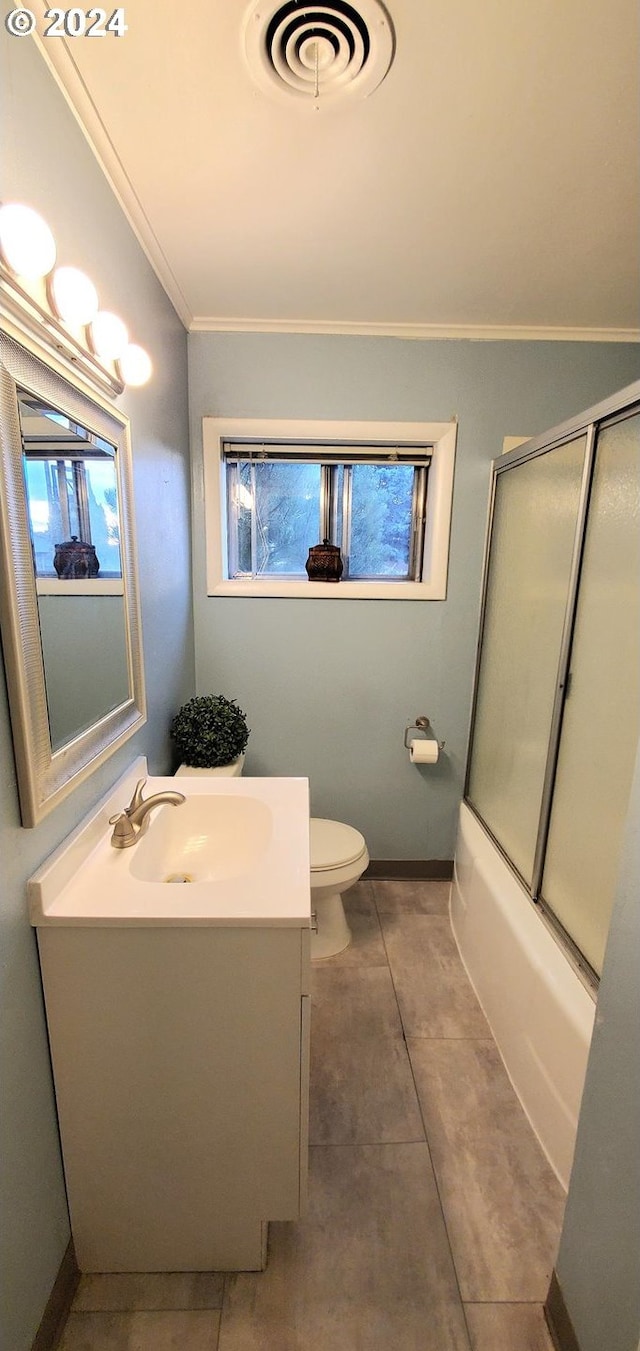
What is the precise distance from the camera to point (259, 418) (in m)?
1.98

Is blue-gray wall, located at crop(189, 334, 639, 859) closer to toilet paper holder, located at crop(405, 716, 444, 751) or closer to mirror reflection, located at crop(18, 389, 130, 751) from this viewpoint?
toilet paper holder, located at crop(405, 716, 444, 751)

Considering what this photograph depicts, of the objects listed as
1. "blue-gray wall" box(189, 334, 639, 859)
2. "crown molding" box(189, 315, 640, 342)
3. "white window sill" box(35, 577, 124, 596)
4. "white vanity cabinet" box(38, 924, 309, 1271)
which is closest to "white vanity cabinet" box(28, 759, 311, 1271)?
"white vanity cabinet" box(38, 924, 309, 1271)

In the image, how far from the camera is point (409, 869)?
2.37m

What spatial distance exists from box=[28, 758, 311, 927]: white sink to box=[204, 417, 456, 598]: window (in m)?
0.99

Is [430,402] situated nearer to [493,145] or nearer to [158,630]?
[493,145]

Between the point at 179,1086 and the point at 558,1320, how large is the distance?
32.8 inches

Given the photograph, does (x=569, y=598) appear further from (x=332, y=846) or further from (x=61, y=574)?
(x=61, y=574)

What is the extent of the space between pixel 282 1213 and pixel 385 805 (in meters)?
1.44

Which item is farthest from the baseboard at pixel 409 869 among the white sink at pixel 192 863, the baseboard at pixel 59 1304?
the baseboard at pixel 59 1304

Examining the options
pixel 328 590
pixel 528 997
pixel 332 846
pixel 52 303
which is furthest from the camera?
pixel 328 590

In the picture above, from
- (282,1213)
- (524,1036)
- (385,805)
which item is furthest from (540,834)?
(282,1213)

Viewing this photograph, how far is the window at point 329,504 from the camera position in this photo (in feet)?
6.56

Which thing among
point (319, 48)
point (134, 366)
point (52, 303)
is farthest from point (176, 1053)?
point (319, 48)

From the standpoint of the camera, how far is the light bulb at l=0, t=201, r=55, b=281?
73 cm
